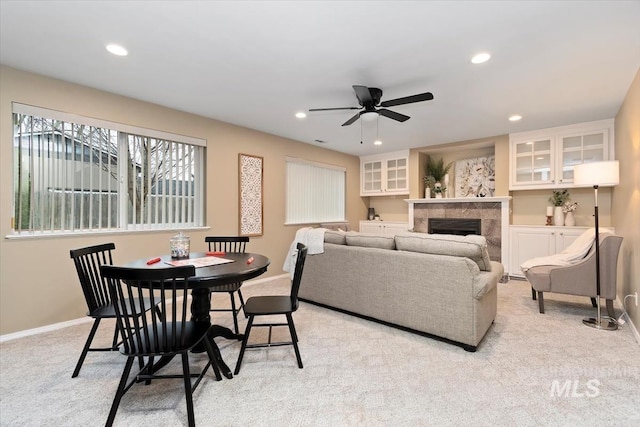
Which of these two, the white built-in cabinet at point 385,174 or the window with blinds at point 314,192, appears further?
the white built-in cabinet at point 385,174

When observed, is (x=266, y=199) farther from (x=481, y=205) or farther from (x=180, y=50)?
(x=481, y=205)

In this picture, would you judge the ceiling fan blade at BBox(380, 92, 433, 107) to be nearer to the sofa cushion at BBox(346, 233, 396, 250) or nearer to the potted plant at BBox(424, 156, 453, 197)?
the sofa cushion at BBox(346, 233, 396, 250)

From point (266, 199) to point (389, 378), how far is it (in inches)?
139

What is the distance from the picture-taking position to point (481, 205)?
5.35m

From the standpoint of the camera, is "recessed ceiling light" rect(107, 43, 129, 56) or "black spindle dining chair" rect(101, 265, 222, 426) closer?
"black spindle dining chair" rect(101, 265, 222, 426)

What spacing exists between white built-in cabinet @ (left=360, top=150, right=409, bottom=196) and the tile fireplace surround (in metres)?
0.67

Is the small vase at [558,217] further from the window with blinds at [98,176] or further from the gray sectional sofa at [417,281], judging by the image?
the window with blinds at [98,176]

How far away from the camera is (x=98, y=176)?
10.9 feet

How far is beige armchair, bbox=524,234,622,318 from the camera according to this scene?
3088 millimetres

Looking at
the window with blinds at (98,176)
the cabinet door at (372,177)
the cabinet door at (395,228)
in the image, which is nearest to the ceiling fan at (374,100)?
the window with blinds at (98,176)

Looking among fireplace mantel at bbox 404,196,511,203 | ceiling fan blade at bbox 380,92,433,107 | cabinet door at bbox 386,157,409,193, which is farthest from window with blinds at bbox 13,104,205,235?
fireplace mantel at bbox 404,196,511,203

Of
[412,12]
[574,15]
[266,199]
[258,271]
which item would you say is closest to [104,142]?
[266,199]

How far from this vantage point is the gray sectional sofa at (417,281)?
2463 mm

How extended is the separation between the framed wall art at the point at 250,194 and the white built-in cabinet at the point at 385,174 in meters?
2.96
